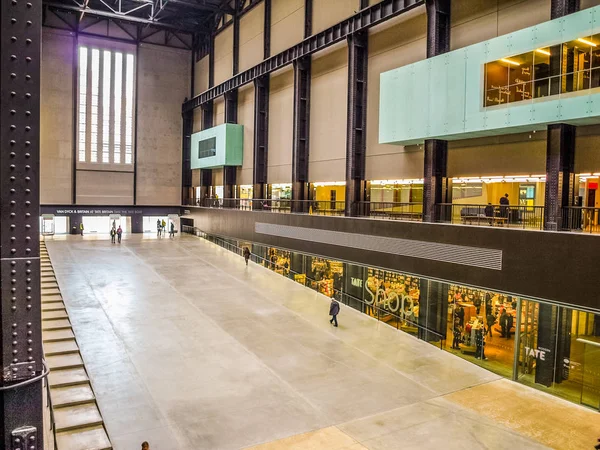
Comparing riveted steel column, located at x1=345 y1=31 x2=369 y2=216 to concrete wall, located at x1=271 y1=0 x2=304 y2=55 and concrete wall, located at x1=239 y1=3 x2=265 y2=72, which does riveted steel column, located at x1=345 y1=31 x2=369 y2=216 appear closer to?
concrete wall, located at x1=271 y1=0 x2=304 y2=55

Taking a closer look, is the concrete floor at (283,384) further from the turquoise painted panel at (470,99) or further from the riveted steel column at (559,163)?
the turquoise painted panel at (470,99)

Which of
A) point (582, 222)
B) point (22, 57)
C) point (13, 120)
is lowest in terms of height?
point (582, 222)

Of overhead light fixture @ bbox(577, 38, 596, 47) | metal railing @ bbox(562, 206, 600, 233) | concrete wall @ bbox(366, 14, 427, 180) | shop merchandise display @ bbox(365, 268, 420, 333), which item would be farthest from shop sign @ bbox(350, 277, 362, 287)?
overhead light fixture @ bbox(577, 38, 596, 47)

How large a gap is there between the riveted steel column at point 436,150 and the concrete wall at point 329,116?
8.63m

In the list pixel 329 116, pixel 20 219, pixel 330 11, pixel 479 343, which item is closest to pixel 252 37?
pixel 330 11

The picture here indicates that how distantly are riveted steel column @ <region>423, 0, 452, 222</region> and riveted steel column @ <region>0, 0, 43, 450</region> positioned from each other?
19.5m

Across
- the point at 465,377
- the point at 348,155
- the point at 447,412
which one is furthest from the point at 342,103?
the point at 447,412

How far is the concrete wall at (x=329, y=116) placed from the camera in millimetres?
30797

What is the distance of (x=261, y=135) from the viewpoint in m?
40.8

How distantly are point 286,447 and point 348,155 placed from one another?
799 inches

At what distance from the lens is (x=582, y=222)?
1656cm

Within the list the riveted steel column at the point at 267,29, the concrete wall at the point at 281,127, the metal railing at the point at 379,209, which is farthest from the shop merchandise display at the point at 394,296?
the riveted steel column at the point at 267,29

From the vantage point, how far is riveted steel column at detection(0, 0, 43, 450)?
14.0 ft

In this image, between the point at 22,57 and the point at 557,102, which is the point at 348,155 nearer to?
the point at 557,102
